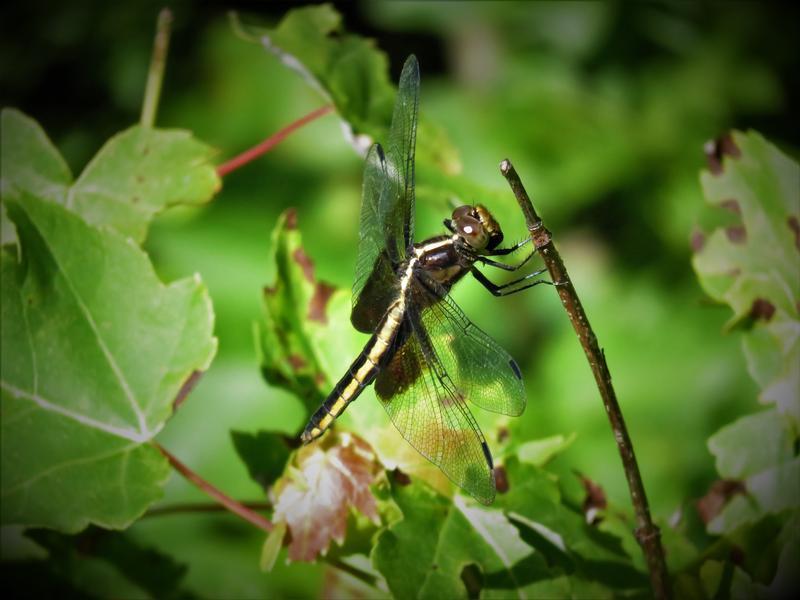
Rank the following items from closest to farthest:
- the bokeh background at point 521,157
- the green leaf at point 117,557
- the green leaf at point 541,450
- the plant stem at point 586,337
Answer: the plant stem at point 586,337
the green leaf at point 541,450
the green leaf at point 117,557
the bokeh background at point 521,157

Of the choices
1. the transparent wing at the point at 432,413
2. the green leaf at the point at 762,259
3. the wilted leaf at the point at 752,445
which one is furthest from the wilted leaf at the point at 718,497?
the transparent wing at the point at 432,413

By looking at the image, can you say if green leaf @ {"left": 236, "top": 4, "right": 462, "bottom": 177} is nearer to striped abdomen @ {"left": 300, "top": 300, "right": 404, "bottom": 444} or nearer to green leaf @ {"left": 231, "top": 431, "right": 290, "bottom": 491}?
striped abdomen @ {"left": 300, "top": 300, "right": 404, "bottom": 444}

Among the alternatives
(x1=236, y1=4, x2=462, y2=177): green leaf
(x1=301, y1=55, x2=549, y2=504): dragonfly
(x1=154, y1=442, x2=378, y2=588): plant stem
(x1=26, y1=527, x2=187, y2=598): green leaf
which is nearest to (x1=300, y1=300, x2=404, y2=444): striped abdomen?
(x1=301, y1=55, x2=549, y2=504): dragonfly

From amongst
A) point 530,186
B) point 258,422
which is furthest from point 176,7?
point 258,422

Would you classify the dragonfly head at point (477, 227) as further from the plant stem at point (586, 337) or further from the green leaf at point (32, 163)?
the green leaf at point (32, 163)

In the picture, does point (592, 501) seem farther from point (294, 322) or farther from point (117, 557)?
point (117, 557)
